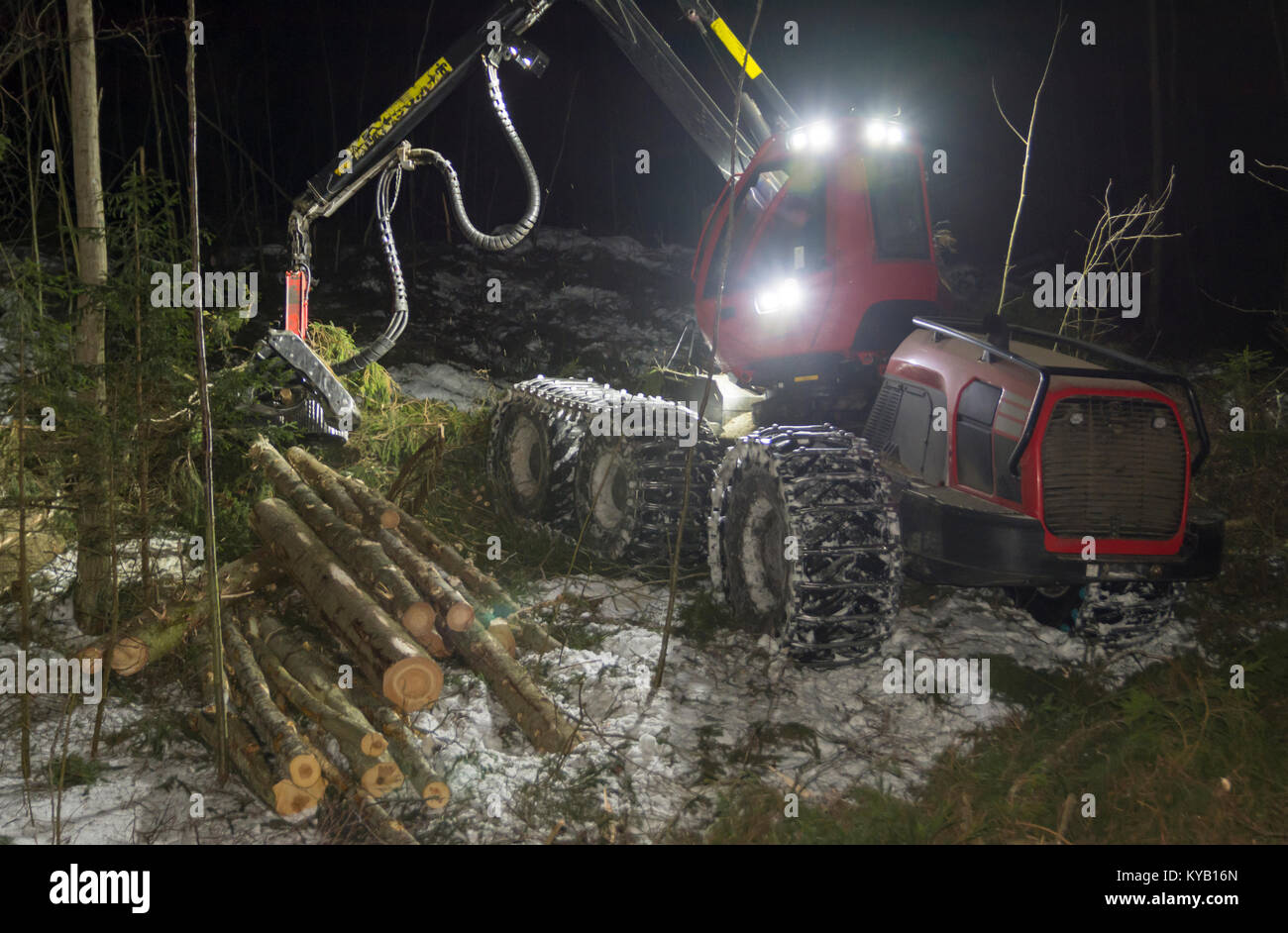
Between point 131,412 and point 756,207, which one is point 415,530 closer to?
point 131,412

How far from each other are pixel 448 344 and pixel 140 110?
27.9 feet

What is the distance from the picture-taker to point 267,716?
12.6ft

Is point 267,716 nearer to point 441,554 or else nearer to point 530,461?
point 441,554

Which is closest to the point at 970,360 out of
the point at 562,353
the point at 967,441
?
the point at 967,441

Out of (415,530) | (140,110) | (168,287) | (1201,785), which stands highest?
(140,110)

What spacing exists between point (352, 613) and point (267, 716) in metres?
0.73

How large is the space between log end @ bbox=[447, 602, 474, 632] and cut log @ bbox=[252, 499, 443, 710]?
0.20m

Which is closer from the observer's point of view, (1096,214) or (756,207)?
(756,207)

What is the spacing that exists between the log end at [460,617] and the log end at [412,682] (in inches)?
16.6

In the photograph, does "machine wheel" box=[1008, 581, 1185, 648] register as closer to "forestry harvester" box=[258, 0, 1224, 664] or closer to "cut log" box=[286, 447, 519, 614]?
"forestry harvester" box=[258, 0, 1224, 664]

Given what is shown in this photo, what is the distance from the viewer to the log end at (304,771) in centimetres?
356

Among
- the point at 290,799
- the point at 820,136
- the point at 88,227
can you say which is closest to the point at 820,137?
the point at 820,136

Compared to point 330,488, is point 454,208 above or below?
above

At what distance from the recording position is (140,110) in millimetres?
17578
